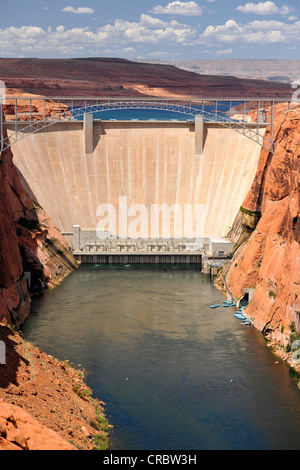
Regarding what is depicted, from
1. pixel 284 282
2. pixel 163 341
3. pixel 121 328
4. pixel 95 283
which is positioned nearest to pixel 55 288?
pixel 95 283

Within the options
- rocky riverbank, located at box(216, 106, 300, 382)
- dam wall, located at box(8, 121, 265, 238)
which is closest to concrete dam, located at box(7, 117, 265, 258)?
dam wall, located at box(8, 121, 265, 238)

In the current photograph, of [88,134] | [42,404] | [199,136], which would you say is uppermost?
[88,134]

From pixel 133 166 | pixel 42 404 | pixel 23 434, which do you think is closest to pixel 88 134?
pixel 133 166

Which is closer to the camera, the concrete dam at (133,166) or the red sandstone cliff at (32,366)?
the red sandstone cliff at (32,366)

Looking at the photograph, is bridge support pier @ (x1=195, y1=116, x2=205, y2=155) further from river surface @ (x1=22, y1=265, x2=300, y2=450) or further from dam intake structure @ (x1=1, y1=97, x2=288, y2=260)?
river surface @ (x1=22, y1=265, x2=300, y2=450)

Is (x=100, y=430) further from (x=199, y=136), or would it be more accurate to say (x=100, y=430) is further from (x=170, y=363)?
(x=199, y=136)

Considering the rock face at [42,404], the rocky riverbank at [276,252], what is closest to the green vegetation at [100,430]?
the rock face at [42,404]

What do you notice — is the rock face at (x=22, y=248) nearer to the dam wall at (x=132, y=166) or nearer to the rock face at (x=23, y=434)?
the dam wall at (x=132, y=166)
